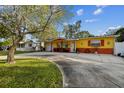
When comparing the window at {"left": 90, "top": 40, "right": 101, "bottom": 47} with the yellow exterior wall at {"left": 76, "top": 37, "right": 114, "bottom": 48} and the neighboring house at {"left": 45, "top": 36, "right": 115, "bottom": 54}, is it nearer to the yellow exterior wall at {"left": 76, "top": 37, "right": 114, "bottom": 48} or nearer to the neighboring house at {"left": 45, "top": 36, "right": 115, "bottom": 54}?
the neighboring house at {"left": 45, "top": 36, "right": 115, "bottom": 54}

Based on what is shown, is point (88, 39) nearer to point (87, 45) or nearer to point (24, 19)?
point (87, 45)

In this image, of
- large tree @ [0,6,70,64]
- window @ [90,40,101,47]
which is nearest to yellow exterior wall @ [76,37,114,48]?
window @ [90,40,101,47]

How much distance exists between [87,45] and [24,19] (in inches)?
611

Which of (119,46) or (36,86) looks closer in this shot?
(36,86)

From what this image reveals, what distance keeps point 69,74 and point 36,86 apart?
3405mm

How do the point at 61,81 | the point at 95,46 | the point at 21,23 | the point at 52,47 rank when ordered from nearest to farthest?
1. the point at 61,81
2. the point at 21,23
3. the point at 95,46
4. the point at 52,47

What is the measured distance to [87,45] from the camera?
105ft

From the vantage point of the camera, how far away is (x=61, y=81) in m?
11.8

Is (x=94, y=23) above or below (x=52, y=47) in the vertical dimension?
above

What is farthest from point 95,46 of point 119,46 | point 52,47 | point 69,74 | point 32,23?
point 69,74

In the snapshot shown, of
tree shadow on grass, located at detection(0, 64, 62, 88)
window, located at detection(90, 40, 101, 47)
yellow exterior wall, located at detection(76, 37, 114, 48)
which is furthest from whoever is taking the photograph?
window, located at detection(90, 40, 101, 47)

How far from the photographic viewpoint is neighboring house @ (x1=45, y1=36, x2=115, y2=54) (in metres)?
29.1

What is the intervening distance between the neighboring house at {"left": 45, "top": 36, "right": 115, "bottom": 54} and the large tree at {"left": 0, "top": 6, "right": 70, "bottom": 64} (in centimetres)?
1152
